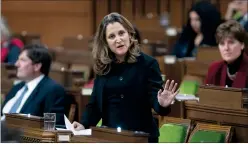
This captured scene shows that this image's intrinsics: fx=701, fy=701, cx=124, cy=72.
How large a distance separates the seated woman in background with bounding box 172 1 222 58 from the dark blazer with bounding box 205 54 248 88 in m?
2.04

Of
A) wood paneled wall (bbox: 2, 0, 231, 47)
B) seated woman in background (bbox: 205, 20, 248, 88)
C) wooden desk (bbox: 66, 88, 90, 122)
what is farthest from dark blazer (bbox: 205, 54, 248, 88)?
wood paneled wall (bbox: 2, 0, 231, 47)

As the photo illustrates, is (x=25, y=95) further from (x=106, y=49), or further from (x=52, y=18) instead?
(x=52, y=18)

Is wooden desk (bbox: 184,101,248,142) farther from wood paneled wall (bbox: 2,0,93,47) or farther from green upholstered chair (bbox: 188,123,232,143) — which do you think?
wood paneled wall (bbox: 2,0,93,47)

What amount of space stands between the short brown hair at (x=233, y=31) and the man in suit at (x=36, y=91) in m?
1.19

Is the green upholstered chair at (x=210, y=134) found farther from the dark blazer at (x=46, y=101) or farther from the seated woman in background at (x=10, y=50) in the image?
the seated woman in background at (x=10, y=50)

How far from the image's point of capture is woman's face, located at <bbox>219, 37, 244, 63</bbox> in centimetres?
466

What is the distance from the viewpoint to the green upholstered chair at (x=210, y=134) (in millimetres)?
3967

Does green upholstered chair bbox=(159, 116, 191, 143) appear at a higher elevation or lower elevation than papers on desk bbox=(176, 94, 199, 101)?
lower

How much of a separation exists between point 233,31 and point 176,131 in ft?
3.09

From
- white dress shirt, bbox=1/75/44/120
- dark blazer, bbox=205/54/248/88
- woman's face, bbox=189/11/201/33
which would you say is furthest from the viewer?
woman's face, bbox=189/11/201/33

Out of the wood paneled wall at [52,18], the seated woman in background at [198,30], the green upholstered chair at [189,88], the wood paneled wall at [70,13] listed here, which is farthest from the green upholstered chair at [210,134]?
the wood paneled wall at [52,18]

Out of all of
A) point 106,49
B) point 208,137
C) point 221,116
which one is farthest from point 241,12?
point 106,49

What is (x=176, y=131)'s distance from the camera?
4.14m

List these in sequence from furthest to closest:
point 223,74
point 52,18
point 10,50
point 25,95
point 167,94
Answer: point 52,18, point 10,50, point 25,95, point 223,74, point 167,94
